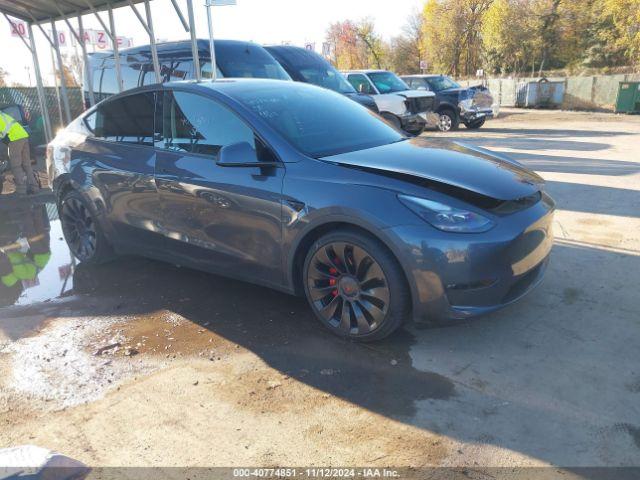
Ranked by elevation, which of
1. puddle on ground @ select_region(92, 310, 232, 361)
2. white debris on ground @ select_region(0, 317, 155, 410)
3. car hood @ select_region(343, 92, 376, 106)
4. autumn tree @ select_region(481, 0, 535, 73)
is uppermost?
autumn tree @ select_region(481, 0, 535, 73)

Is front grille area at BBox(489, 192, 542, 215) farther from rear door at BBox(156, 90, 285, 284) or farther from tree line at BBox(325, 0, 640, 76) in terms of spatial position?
tree line at BBox(325, 0, 640, 76)

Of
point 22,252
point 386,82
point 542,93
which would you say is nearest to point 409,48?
point 542,93

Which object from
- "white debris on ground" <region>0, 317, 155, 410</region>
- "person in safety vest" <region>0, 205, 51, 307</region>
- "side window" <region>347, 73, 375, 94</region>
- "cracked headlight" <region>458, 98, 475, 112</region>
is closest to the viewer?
"white debris on ground" <region>0, 317, 155, 410</region>

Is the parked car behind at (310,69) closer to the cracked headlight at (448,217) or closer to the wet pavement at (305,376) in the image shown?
the wet pavement at (305,376)

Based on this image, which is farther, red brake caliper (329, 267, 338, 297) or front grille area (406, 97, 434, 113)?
front grille area (406, 97, 434, 113)

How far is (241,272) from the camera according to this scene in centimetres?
382

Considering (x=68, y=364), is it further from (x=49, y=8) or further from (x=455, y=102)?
(x=455, y=102)

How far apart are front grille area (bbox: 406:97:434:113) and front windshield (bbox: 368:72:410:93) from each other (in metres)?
0.78

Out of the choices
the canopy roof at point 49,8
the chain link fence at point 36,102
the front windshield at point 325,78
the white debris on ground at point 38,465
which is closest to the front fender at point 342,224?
the white debris on ground at point 38,465

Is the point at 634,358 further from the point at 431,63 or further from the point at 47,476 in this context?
the point at 431,63

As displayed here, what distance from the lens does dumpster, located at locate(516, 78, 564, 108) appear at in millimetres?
27297

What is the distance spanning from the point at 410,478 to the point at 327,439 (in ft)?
1.51

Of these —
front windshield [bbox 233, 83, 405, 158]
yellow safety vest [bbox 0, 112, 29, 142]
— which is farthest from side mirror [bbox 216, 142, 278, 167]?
yellow safety vest [bbox 0, 112, 29, 142]

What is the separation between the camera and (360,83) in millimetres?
15422
